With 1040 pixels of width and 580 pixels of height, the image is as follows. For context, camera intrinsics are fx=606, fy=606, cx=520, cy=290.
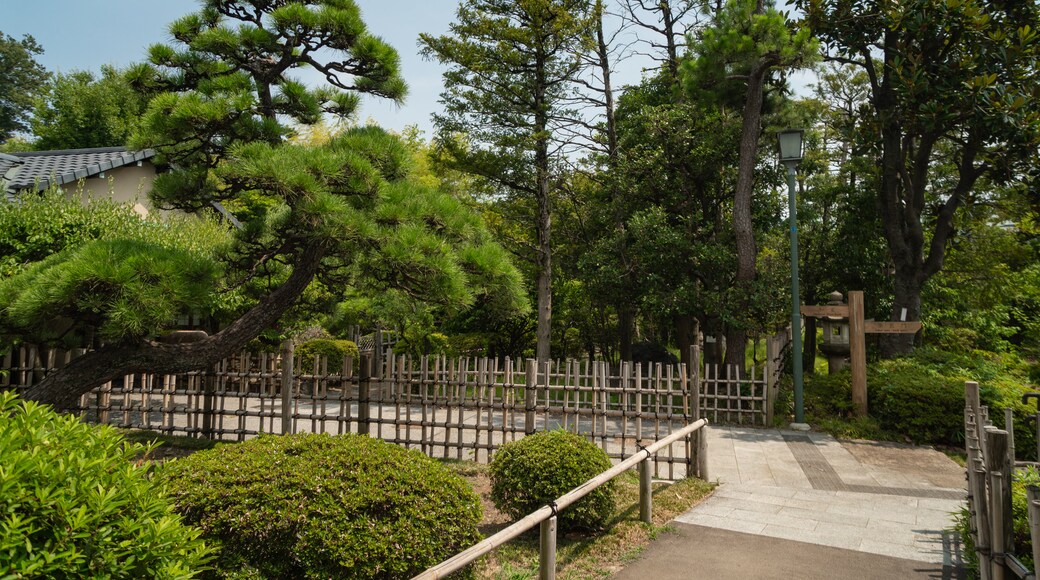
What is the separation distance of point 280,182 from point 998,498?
5.49m

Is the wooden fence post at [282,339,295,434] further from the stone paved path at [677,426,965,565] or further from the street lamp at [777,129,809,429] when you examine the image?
the street lamp at [777,129,809,429]

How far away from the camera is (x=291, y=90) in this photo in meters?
6.61

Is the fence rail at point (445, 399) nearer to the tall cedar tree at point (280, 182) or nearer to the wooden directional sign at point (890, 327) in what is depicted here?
the tall cedar tree at point (280, 182)

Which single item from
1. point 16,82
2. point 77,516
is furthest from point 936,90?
point 16,82

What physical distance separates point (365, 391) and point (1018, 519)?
22.8 feet

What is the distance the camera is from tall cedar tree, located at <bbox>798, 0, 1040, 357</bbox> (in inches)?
414

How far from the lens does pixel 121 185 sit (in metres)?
15.3

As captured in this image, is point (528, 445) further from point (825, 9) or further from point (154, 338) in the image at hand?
point (825, 9)

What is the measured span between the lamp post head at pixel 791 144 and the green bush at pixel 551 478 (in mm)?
7774

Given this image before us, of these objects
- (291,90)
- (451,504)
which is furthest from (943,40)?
(451,504)

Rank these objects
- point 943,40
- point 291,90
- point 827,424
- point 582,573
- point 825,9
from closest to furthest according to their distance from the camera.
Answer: point 582,573, point 291,90, point 827,424, point 943,40, point 825,9

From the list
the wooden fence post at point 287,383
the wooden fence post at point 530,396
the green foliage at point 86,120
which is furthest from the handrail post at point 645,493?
the green foliage at point 86,120

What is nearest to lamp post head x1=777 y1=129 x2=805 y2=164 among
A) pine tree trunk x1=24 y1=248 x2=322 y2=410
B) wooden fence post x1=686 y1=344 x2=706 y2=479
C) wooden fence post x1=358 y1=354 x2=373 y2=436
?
wooden fence post x1=686 y1=344 x2=706 y2=479

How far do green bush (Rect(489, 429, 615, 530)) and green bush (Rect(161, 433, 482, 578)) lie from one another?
100 cm
